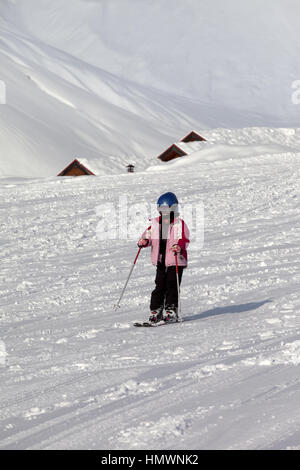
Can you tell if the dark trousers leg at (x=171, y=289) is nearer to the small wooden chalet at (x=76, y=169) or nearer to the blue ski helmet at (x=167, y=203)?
the blue ski helmet at (x=167, y=203)

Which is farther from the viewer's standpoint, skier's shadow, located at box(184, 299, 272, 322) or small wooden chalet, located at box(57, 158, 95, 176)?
small wooden chalet, located at box(57, 158, 95, 176)

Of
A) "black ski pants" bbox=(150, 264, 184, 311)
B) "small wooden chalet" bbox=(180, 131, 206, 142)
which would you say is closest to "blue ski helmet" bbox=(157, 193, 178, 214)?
"black ski pants" bbox=(150, 264, 184, 311)

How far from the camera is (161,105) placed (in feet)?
638

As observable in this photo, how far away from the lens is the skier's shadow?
836 centimetres

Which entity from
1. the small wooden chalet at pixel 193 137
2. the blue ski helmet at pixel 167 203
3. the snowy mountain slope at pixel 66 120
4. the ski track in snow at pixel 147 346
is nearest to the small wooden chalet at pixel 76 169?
the snowy mountain slope at pixel 66 120

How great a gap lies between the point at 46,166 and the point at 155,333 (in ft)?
266

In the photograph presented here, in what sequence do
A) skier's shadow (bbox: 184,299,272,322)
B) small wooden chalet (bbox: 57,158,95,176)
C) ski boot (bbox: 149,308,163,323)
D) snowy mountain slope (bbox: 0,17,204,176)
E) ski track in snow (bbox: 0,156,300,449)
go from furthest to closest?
snowy mountain slope (bbox: 0,17,204,176), small wooden chalet (bbox: 57,158,95,176), skier's shadow (bbox: 184,299,272,322), ski boot (bbox: 149,308,163,323), ski track in snow (bbox: 0,156,300,449)

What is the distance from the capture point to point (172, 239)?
790 centimetres

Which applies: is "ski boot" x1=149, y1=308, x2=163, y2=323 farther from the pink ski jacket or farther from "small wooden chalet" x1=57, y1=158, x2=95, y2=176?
"small wooden chalet" x1=57, y1=158, x2=95, y2=176

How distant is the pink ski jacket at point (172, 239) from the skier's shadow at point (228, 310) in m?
0.65

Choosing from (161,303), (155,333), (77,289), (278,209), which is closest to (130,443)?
(155,333)

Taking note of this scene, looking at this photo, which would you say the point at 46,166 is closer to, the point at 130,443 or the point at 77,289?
the point at 77,289

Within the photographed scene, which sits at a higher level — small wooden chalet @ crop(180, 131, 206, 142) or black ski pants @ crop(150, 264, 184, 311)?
small wooden chalet @ crop(180, 131, 206, 142)

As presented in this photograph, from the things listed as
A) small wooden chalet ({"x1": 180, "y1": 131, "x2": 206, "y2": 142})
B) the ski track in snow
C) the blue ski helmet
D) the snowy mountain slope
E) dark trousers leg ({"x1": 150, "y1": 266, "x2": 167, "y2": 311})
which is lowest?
the ski track in snow
